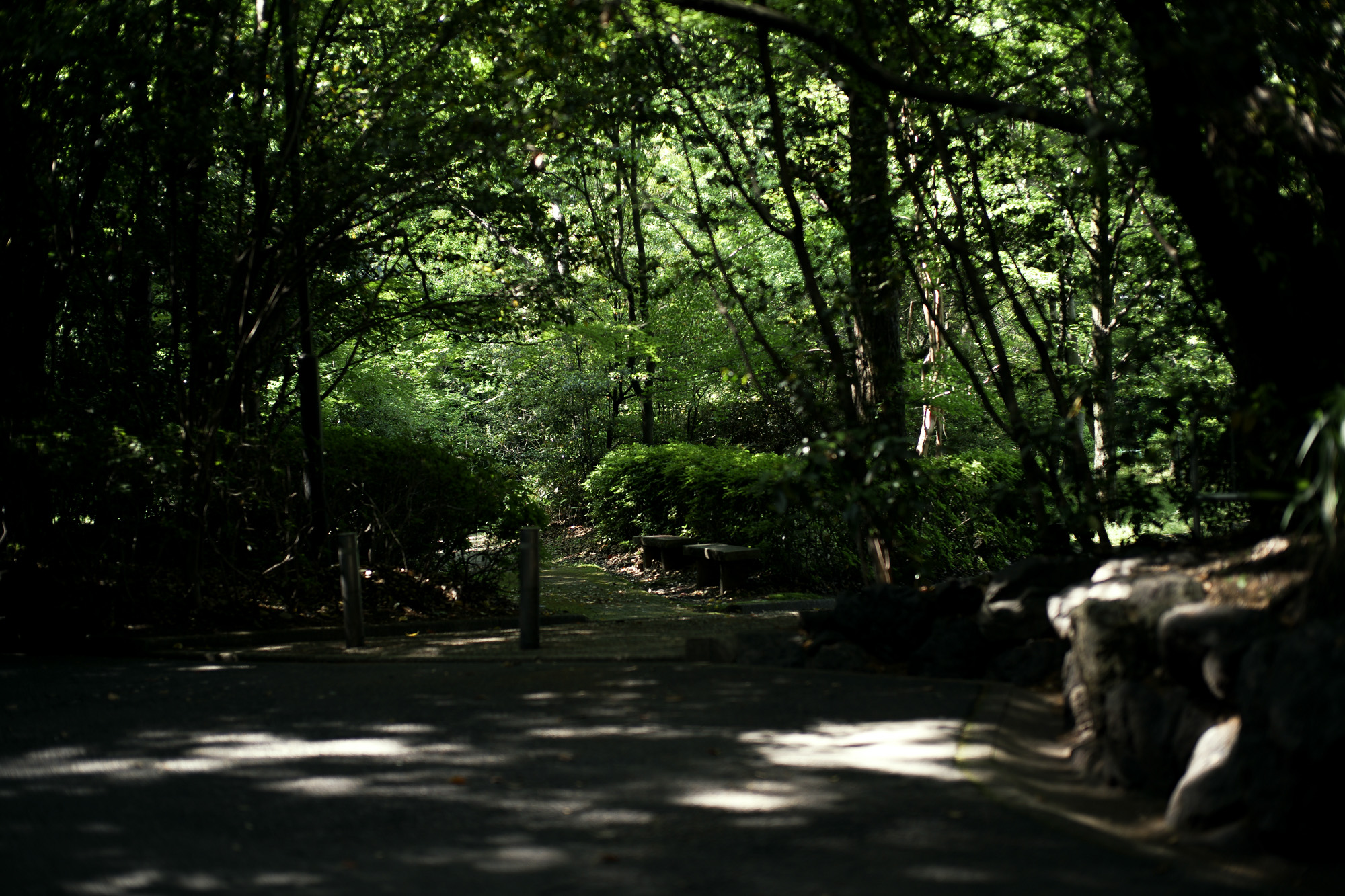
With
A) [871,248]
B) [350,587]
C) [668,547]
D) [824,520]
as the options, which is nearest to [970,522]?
[824,520]

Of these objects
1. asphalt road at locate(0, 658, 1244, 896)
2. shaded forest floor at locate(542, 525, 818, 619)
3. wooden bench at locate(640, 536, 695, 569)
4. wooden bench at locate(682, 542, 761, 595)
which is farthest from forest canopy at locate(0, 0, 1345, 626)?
asphalt road at locate(0, 658, 1244, 896)

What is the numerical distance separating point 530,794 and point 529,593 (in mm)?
4232

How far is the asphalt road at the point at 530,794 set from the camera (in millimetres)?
3955

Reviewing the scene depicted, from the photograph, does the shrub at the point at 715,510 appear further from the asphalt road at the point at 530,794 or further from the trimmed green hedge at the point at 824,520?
the asphalt road at the point at 530,794

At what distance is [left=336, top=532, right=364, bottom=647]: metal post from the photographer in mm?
9500

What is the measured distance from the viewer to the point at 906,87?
6930 millimetres

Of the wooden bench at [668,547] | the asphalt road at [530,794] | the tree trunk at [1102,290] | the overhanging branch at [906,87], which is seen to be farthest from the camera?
the wooden bench at [668,547]

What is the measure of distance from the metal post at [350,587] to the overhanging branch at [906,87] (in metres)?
5.15

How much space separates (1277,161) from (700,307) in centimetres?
1489

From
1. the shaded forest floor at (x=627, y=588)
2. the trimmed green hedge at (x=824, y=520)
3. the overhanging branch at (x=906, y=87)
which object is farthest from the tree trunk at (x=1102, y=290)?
the shaded forest floor at (x=627, y=588)

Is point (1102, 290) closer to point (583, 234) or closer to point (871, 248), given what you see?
point (871, 248)

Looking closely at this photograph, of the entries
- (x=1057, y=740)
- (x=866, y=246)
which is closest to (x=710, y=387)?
(x=866, y=246)

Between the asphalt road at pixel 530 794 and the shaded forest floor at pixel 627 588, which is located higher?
the shaded forest floor at pixel 627 588

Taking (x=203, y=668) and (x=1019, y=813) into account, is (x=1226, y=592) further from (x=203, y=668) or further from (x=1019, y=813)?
(x=203, y=668)
